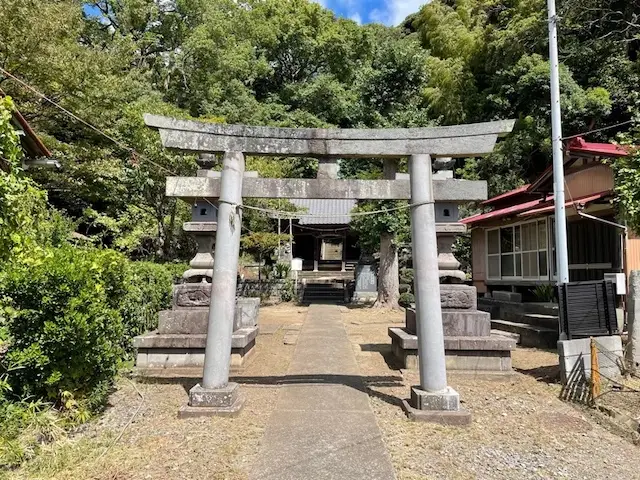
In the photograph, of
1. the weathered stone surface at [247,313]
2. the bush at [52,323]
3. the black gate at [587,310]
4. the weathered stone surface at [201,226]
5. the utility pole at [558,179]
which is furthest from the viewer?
the utility pole at [558,179]

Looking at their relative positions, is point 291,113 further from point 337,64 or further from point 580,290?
point 580,290

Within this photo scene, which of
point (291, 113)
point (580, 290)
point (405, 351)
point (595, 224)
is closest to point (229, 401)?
point (405, 351)

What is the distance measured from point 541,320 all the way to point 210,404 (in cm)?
821

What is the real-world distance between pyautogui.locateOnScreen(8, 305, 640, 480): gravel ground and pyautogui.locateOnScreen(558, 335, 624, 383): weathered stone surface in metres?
0.44

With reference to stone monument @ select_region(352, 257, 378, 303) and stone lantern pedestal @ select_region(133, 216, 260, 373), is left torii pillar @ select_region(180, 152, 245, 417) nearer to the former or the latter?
stone lantern pedestal @ select_region(133, 216, 260, 373)

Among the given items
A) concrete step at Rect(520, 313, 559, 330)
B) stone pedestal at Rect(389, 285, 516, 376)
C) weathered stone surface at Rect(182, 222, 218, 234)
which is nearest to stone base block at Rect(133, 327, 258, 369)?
weathered stone surface at Rect(182, 222, 218, 234)

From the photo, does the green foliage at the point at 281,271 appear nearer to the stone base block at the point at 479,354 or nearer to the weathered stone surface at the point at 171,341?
the weathered stone surface at the point at 171,341

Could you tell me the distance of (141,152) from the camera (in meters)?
14.9

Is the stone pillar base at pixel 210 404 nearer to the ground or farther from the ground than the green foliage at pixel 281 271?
nearer to the ground

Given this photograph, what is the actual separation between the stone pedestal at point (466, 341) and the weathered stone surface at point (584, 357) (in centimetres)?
95

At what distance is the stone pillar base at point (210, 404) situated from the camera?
493cm

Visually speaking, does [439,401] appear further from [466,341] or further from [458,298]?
[458,298]

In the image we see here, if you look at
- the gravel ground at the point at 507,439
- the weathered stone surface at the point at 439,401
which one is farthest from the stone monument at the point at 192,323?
the weathered stone surface at the point at 439,401

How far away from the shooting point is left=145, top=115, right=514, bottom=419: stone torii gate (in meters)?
5.27
